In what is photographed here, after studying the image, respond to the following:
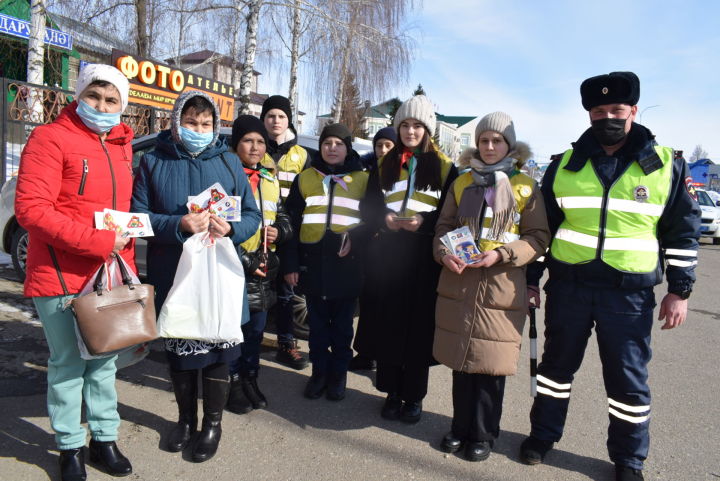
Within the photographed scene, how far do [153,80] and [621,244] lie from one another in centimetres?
1041

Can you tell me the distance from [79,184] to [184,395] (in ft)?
4.23

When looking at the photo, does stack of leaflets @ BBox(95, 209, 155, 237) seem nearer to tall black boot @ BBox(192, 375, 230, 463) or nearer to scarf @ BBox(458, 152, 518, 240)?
tall black boot @ BBox(192, 375, 230, 463)

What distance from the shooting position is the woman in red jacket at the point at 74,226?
2.30m

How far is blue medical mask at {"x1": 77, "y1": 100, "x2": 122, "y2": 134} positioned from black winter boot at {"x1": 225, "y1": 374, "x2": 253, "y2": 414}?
1.76 metres

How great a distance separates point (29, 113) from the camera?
942 centimetres

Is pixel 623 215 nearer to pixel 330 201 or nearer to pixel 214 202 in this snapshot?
pixel 330 201

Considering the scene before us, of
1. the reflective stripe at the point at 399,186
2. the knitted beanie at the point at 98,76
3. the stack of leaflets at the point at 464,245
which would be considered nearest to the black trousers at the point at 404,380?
the stack of leaflets at the point at 464,245

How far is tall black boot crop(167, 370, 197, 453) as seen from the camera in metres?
2.83

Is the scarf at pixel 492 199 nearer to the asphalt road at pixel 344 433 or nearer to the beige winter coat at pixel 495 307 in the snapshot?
the beige winter coat at pixel 495 307

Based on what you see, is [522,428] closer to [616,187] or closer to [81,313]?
[616,187]

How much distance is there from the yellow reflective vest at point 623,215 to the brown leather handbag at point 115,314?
2250 mm

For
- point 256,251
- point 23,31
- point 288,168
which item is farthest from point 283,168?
point 23,31

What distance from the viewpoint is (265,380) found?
390 centimetres

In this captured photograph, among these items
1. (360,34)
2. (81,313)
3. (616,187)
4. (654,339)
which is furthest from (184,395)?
(360,34)
